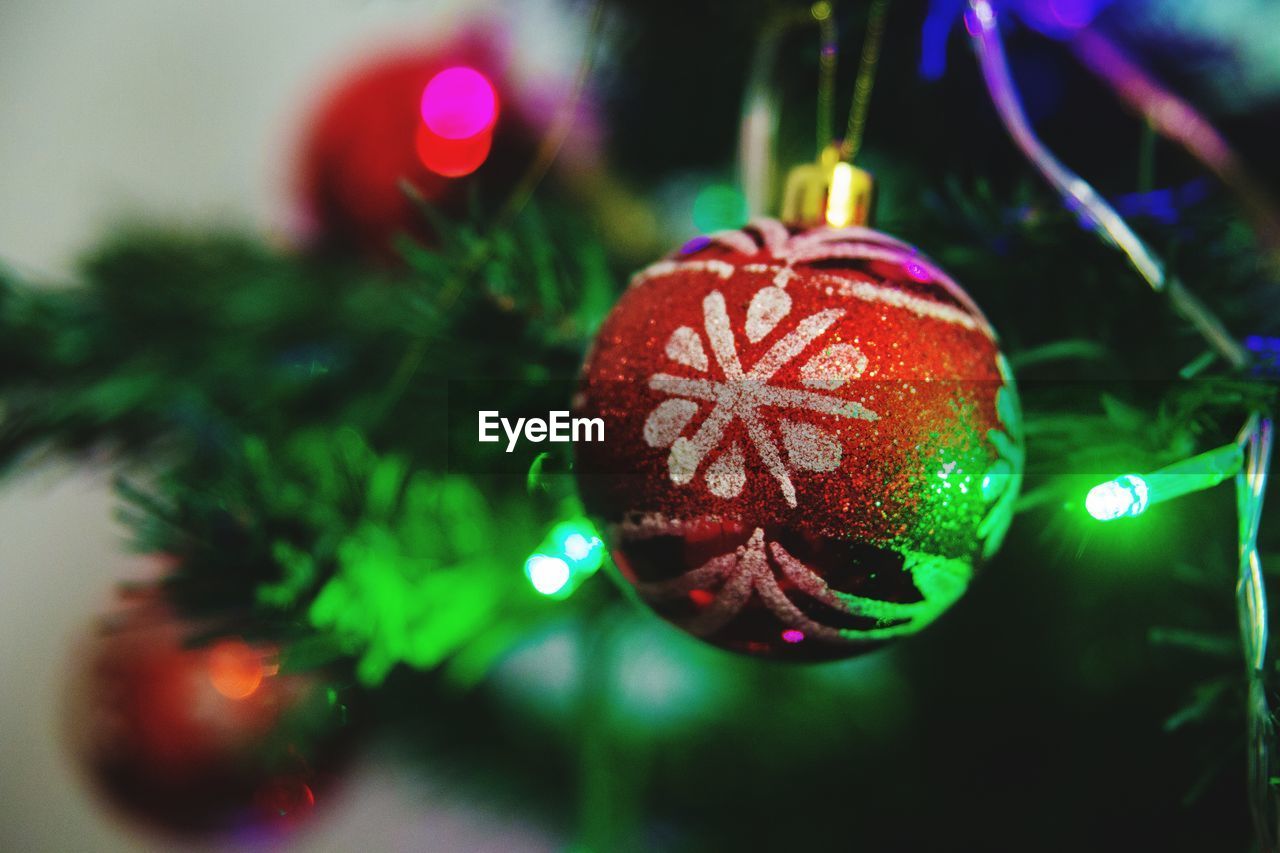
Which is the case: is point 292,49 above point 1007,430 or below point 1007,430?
above

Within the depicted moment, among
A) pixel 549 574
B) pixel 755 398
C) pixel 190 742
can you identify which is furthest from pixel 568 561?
pixel 190 742

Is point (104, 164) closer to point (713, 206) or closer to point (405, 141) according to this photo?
point (405, 141)

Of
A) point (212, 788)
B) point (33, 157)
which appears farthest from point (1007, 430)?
point (33, 157)

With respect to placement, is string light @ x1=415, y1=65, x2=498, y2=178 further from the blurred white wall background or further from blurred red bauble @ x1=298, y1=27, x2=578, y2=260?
the blurred white wall background

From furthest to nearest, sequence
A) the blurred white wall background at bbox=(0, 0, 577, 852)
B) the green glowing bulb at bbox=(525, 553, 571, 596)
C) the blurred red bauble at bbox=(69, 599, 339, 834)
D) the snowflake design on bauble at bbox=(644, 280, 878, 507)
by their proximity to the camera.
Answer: the blurred white wall background at bbox=(0, 0, 577, 852) → the blurred red bauble at bbox=(69, 599, 339, 834) → the green glowing bulb at bbox=(525, 553, 571, 596) → the snowflake design on bauble at bbox=(644, 280, 878, 507)

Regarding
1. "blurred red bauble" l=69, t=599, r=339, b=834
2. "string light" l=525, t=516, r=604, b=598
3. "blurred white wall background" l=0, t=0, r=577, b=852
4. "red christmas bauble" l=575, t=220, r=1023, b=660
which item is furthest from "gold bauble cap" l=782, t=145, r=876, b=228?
"blurred white wall background" l=0, t=0, r=577, b=852

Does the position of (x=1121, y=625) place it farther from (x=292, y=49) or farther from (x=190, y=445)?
(x=292, y=49)

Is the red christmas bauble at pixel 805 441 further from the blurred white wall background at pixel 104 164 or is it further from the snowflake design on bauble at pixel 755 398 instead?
the blurred white wall background at pixel 104 164
